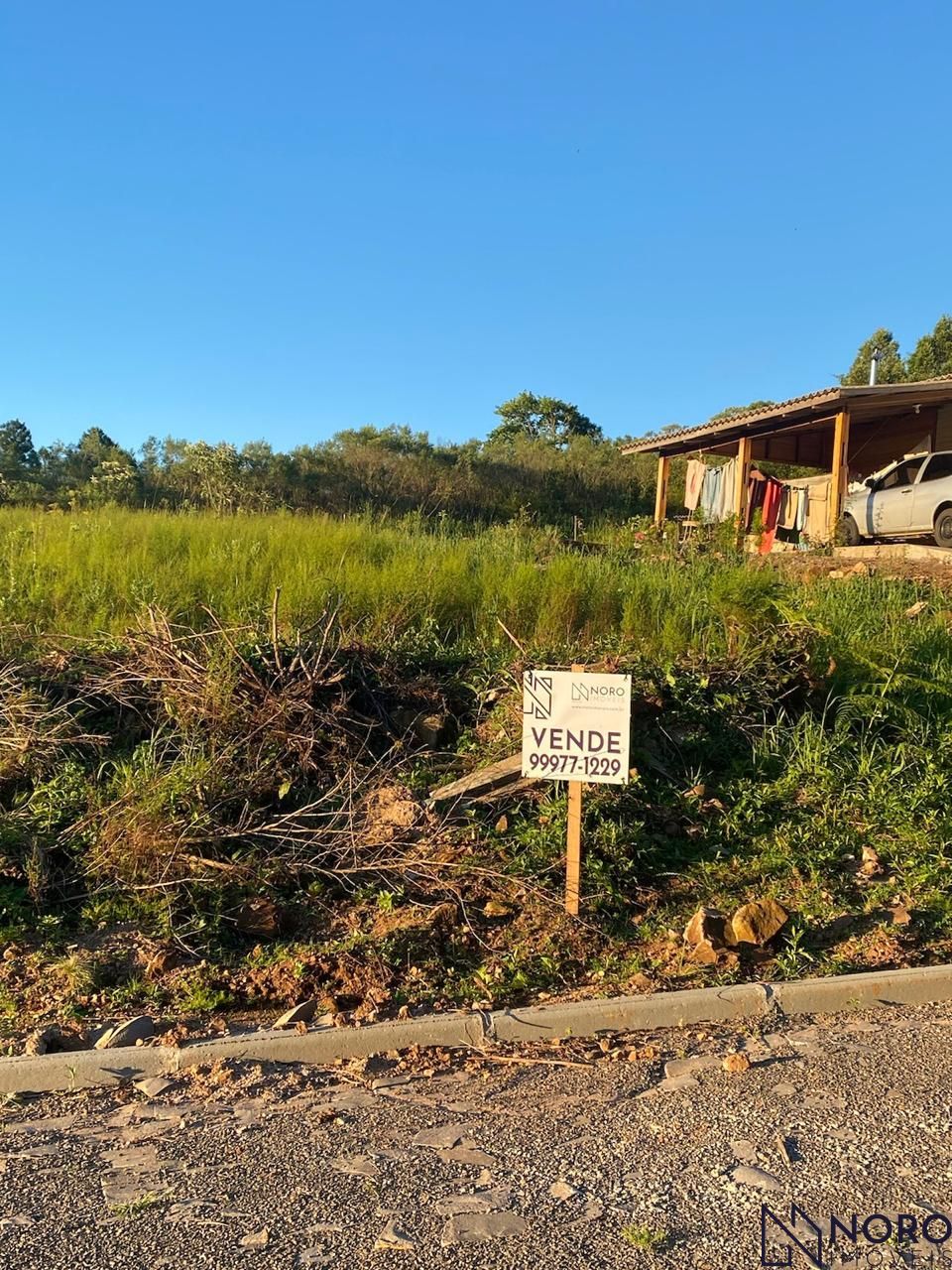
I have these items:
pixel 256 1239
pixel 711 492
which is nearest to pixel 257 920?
pixel 256 1239

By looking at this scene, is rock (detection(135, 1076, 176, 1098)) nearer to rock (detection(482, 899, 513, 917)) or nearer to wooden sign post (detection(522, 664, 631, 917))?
rock (detection(482, 899, 513, 917))

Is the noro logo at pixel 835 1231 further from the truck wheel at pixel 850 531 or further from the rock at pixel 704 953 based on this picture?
the truck wheel at pixel 850 531

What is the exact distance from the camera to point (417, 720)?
5.61 metres

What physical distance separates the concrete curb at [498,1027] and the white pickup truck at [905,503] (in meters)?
10.1

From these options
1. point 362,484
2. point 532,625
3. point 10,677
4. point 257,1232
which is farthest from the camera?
point 362,484

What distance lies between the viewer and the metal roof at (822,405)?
1405cm

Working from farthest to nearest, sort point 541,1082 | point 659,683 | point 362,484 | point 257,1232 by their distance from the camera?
1. point 362,484
2. point 659,683
3. point 541,1082
4. point 257,1232

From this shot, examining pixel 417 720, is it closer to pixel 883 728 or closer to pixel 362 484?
pixel 883 728

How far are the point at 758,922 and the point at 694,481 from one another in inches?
618

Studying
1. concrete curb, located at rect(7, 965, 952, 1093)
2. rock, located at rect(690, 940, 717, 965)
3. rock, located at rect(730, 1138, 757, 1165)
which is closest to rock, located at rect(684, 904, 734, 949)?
rock, located at rect(690, 940, 717, 965)

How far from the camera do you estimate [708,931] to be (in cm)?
414

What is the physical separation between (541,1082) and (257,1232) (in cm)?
118

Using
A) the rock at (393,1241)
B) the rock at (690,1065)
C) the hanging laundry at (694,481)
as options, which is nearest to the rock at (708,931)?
the rock at (690,1065)

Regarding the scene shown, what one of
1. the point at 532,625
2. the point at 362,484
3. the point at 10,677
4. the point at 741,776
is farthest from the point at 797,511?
the point at 10,677
